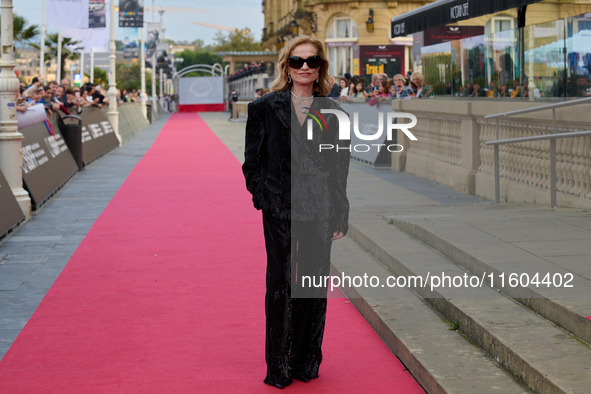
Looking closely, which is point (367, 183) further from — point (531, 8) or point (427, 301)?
point (531, 8)

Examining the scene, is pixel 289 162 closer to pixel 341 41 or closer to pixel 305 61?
pixel 305 61

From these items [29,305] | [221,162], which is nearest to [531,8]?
[221,162]

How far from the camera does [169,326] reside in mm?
5977

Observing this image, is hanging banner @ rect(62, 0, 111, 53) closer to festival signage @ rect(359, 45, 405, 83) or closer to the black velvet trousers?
festival signage @ rect(359, 45, 405, 83)

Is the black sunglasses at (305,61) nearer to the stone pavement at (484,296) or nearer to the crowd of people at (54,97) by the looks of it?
the stone pavement at (484,296)

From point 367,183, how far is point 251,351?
946cm

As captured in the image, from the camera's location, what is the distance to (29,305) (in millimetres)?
6648

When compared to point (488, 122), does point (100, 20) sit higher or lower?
higher

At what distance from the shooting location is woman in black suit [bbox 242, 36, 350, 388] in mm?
4375

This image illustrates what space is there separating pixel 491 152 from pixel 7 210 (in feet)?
22.2

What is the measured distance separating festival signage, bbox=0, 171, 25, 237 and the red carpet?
0.98m

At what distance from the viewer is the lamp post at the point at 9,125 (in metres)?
11.1

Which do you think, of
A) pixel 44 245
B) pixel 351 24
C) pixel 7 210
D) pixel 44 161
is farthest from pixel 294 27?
pixel 44 245

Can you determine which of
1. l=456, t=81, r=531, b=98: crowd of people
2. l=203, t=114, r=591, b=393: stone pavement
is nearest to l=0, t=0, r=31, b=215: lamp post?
l=203, t=114, r=591, b=393: stone pavement
